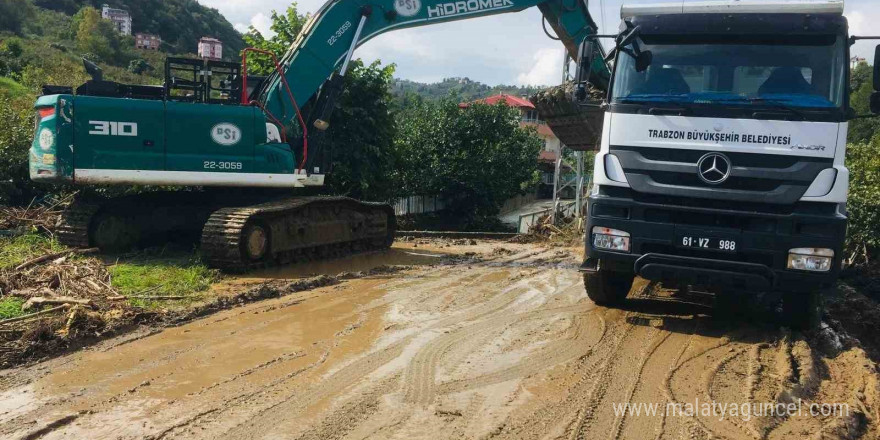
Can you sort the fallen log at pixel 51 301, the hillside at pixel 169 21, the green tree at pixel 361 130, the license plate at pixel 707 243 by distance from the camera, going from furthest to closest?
1. the hillside at pixel 169 21
2. the green tree at pixel 361 130
3. the fallen log at pixel 51 301
4. the license plate at pixel 707 243

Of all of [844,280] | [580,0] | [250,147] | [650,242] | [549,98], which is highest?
[580,0]

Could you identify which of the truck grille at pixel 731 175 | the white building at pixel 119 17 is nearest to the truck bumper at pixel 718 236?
the truck grille at pixel 731 175

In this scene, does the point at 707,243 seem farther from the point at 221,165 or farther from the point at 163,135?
the point at 163,135

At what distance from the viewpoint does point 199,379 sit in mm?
4988

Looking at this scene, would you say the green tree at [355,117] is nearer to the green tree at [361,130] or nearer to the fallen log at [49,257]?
the green tree at [361,130]

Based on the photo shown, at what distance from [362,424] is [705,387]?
2448 mm

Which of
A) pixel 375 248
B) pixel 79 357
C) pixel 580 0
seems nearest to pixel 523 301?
pixel 79 357

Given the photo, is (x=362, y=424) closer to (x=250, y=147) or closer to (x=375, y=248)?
(x=250, y=147)

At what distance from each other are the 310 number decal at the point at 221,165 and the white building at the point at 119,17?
7396 centimetres

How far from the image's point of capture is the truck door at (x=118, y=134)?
9555 mm

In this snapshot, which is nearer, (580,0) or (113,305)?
(113,305)

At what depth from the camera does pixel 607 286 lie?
7570 millimetres

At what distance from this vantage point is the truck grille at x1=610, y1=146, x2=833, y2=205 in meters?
6.04

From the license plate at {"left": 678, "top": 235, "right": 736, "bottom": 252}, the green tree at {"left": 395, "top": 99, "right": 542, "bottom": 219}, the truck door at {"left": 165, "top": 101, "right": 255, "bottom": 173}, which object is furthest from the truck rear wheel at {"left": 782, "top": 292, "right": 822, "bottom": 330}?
the green tree at {"left": 395, "top": 99, "right": 542, "bottom": 219}
